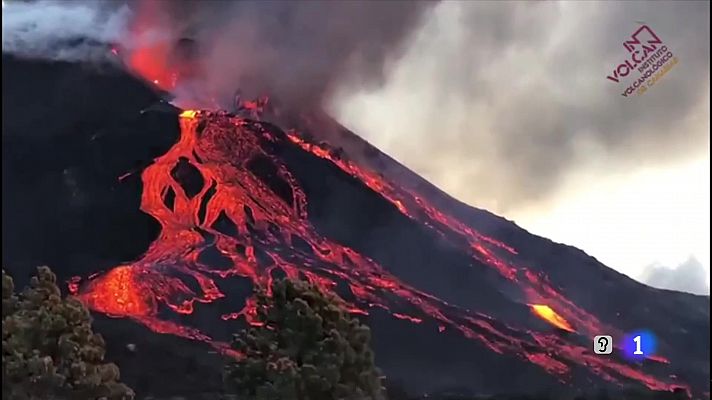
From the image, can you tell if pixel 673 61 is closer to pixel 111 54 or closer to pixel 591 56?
pixel 591 56

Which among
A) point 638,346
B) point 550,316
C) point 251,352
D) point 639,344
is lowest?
point 251,352

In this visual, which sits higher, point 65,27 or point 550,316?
point 65,27

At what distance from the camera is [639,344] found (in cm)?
1672

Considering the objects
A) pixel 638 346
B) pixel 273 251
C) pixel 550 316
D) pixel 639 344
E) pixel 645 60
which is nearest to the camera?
pixel 645 60

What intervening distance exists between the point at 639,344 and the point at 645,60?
626 centimetres

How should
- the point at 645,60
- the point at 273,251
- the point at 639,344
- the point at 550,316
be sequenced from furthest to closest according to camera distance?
the point at 550,316
the point at 273,251
the point at 639,344
the point at 645,60

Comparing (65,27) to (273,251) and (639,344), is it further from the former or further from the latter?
(639,344)

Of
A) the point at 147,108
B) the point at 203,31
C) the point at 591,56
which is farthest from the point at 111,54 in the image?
the point at 591,56

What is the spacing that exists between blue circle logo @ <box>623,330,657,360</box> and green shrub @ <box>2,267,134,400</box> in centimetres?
1049

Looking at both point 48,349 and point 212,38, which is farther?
point 212,38

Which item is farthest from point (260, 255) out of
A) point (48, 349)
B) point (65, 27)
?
point (48, 349)

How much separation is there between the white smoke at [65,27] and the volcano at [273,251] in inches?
17.9

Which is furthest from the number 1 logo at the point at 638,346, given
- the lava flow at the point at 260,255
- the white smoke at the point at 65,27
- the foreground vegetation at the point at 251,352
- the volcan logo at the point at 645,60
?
the white smoke at the point at 65,27

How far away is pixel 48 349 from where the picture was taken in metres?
7.76
